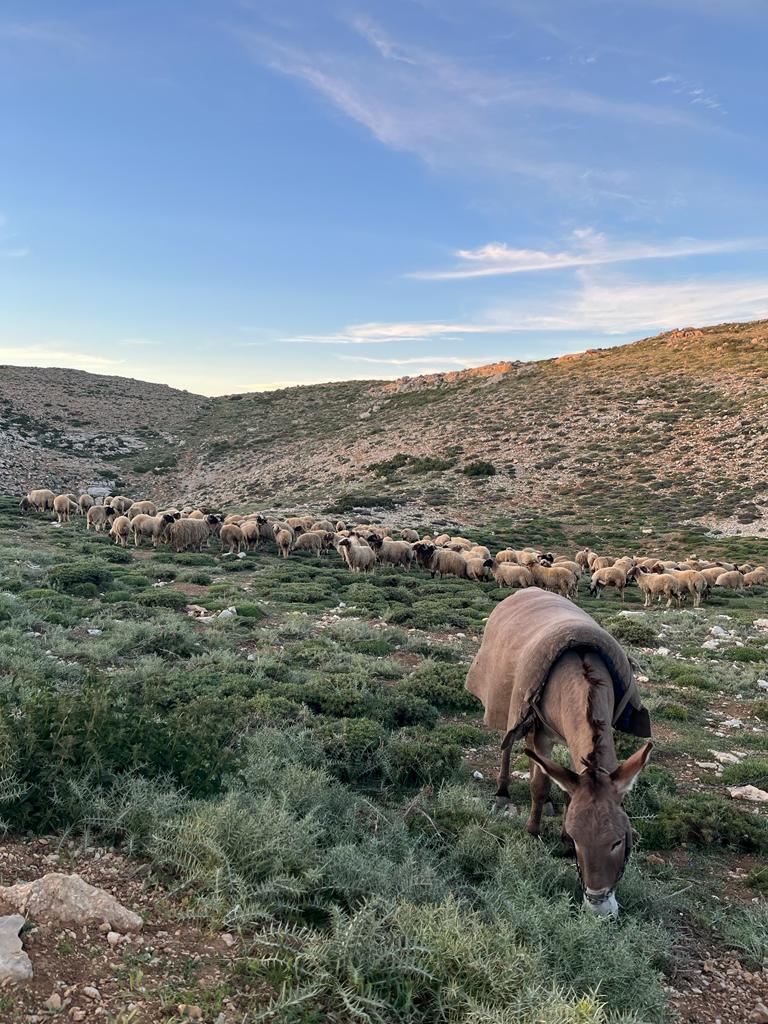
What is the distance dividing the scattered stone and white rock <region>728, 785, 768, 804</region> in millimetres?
6706

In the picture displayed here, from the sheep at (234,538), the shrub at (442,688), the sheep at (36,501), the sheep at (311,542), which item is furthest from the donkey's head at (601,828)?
the sheep at (36,501)

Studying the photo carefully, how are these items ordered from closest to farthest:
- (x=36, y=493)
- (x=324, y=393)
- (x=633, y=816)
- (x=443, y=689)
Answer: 1. (x=633, y=816)
2. (x=443, y=689)
3. (x=36, y=493)
4. (x=324, y=393)

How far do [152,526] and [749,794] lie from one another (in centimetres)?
2295

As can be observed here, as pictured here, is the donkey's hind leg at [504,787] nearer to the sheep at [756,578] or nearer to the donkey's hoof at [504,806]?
the donkey's hoof at [504,806]

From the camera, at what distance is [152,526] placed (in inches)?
1014

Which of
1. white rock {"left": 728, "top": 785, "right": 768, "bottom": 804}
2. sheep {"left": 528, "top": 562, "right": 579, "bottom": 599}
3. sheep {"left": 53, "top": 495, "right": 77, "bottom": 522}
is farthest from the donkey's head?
sheep {"left": 53, "top": 495, "right": 77, "bottom": 522}

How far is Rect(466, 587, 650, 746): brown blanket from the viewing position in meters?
5.79

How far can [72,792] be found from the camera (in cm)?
473

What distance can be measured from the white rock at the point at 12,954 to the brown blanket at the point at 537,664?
13.3 feet

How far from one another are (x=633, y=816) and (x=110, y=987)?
5411 millimetres

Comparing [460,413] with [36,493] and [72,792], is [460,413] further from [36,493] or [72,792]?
[72,792]

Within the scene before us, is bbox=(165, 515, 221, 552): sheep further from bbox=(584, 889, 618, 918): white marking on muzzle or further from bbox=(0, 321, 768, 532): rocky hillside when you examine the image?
bbox=(584, 889, 618, 918): white marking on muzzle

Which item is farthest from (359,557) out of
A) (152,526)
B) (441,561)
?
(152,526)

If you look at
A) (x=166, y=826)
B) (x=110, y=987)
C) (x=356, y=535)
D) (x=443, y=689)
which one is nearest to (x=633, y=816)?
(x=443, y=689)
